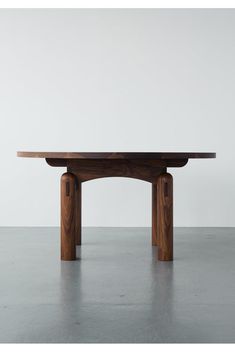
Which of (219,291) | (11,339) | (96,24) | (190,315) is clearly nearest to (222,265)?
(219,291)

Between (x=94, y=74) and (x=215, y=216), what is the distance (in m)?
1.45

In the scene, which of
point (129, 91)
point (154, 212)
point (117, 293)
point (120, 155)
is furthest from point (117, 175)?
point (129, 91)

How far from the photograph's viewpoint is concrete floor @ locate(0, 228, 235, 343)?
1.75m

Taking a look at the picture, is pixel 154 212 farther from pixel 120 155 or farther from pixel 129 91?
pixel 129 91

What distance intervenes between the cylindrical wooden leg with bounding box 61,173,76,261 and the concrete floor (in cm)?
8

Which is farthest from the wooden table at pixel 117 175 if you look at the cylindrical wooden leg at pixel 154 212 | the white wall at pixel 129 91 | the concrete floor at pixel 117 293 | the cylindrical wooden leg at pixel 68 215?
the white wall at pixel 129 91

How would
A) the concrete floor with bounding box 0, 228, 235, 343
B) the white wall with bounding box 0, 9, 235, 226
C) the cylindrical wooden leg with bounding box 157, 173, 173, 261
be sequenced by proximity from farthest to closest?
the white wall with bounding box 0, 9, 235, 226
the cylindrical wooden leg with bounding box 157, 173, 173, 261
the concrete floor with bounding box 0, 228, 235, 343

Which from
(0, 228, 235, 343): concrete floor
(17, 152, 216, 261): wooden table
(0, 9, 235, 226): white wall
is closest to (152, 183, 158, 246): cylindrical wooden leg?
(0, 228, 235, 343): concrete floor

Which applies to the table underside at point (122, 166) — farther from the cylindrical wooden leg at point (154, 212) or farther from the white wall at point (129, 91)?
the white wall at point (129, 91)

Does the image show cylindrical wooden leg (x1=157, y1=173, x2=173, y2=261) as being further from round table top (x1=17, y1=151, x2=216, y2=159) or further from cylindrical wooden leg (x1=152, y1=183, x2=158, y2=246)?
cylindrical wooden leg (x1=152, y1=183, x2=158, y2=246)

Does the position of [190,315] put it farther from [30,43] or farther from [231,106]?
[30,43]

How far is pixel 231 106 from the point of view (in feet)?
14.1

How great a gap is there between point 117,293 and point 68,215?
32.1 inches

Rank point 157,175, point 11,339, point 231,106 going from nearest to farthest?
point 11,339
point 157,175
point 231,106
